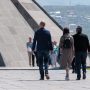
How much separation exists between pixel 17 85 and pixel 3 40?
17.4 meters

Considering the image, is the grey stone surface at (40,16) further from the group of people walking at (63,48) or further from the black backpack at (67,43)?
the black backpack at (67,43)

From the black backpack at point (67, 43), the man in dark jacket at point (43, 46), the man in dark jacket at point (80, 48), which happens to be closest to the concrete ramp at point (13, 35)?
the man in dark jacket at point (80, 48)

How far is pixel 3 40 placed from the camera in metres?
36.6

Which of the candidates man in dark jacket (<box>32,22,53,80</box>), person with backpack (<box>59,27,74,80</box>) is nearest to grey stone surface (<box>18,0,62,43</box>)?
person with backpack (<box>59,27,74,80</box>)

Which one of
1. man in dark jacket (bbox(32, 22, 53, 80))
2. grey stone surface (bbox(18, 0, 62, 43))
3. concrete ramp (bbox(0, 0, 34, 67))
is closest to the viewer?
man in dark jacket (bbox(32, 22, 53, 80))

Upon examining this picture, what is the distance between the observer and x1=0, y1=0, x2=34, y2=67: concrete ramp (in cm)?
3512

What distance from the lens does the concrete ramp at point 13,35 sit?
35.1m

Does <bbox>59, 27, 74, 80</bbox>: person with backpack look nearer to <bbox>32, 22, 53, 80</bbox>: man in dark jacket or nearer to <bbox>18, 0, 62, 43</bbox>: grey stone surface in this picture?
<bbox>32, 22, 53, 80</bbox>: man in dark jacket

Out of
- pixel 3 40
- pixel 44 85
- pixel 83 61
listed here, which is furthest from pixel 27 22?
pixel 44 85

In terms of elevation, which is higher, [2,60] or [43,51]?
[43,51]

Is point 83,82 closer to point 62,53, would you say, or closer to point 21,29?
point 62,53

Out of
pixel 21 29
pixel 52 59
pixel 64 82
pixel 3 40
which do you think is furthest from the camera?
pixel 21 29

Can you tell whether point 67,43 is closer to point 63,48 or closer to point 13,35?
point 63,48

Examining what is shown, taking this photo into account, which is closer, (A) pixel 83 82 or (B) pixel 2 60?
(A) pixel 83 82
